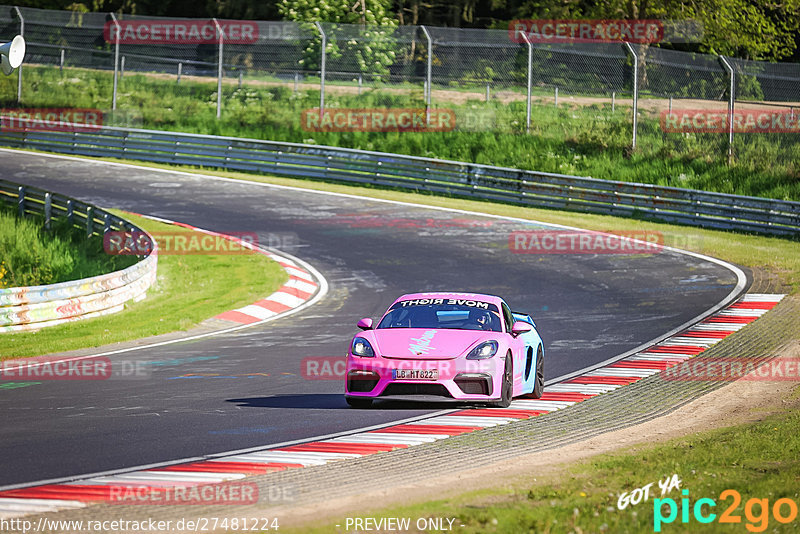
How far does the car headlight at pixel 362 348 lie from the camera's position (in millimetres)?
11070

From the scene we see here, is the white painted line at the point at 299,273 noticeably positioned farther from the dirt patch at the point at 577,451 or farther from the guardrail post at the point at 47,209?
the dirt patch at the point at 577,451

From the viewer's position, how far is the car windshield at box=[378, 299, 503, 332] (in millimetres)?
11828

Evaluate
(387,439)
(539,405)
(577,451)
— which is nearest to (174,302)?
(539,405)

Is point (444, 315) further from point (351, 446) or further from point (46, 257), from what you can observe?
point (46, 257)

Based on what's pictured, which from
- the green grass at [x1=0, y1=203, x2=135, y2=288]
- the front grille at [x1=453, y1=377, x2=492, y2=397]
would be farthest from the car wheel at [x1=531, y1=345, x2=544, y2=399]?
the green grass at [x1=0, y1=203, x2=135, y2=288]

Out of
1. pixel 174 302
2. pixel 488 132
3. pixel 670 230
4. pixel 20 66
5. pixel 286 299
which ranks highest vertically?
pixel 20 66

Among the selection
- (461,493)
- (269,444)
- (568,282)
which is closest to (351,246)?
(568,282)

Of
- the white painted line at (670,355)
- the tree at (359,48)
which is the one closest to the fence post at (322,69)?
the tree at (359,48)

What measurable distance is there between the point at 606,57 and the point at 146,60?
1710 cm

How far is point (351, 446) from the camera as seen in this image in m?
9.66

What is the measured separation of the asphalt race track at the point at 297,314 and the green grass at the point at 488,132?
4734mm

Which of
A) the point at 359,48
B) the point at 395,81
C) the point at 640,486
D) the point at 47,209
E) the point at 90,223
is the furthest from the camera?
the point at 395,81

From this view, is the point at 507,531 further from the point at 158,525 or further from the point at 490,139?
the point at 490,139

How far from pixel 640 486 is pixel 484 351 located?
3504mm
